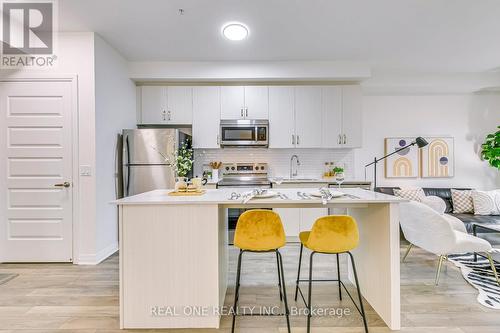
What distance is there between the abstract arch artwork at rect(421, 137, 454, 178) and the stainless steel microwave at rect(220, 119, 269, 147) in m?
3.04

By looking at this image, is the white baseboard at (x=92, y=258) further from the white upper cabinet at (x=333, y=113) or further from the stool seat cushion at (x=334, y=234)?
the white upper cabinet at (x=333, y=113)

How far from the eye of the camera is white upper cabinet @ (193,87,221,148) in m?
4.24

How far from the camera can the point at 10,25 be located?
2902mm

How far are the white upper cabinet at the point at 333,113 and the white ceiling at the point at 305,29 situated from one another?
1.76 ft

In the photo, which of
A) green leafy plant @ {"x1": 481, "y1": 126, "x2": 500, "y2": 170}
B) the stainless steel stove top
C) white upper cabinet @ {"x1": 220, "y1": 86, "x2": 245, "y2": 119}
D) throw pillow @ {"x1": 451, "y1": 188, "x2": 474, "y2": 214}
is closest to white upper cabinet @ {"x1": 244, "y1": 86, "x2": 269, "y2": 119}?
white upper cabinet @ {"x1": 220, "y1": 86, "x2": 245, "y2": 119}

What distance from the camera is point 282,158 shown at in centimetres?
454

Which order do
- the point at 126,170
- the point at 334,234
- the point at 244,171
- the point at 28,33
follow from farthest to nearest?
the point at 244,171 < the point at 126,170 < the point at 28,33 < the point at 334,234

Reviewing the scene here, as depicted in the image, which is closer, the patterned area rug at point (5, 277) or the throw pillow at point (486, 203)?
the patterned area rug at point (5, 277)

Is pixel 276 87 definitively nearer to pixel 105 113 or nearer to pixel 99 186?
pixel 105 113

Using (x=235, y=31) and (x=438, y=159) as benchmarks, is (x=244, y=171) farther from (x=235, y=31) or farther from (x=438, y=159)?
(x=438, y=159)

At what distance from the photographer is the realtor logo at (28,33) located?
265 centimetres

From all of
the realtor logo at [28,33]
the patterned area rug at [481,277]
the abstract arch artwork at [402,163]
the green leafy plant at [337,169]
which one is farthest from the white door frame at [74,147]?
the abstract arch artwork at [402,163]

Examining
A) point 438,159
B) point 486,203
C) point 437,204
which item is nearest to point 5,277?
point 437,204

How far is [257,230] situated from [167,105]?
3211 mm
